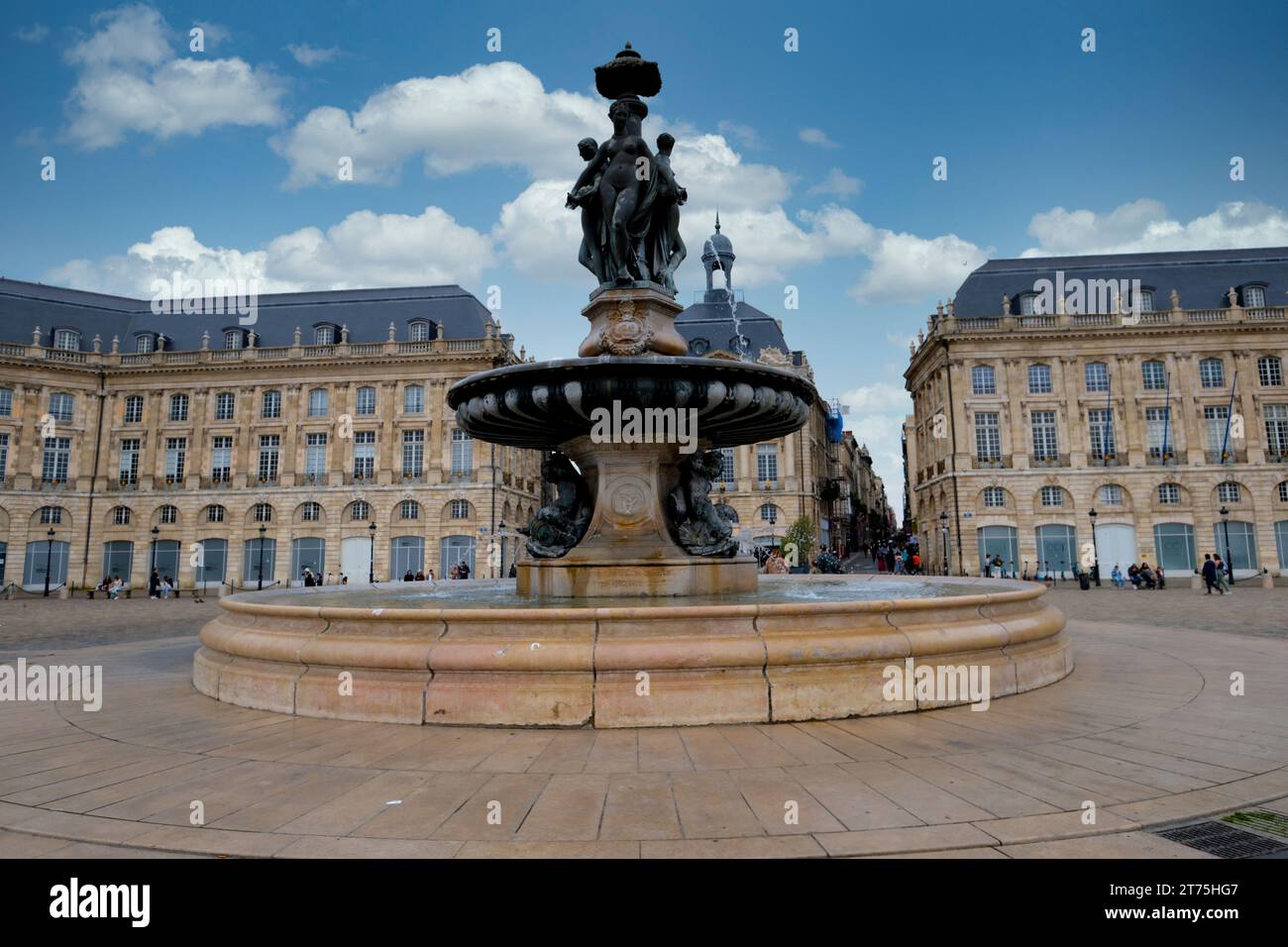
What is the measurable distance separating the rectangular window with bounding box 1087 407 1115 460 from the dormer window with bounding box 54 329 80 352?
62.1 metres

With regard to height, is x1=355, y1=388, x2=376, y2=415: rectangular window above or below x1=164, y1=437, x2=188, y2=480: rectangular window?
above

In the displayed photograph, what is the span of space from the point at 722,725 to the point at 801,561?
132ft

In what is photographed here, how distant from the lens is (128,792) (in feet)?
12.4

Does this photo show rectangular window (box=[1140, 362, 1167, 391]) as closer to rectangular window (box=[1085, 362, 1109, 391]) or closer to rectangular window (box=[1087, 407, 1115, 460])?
rectangular window (box=[1085, 362, 1109, 391])

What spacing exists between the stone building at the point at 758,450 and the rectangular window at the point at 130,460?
35133mm

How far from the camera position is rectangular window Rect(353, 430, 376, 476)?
1829 inches

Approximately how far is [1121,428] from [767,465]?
2033 centimetres

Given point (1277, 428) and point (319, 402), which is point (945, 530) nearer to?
point (1277, 428)

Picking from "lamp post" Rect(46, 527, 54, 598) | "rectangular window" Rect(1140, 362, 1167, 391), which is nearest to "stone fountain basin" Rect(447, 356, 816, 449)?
"rectangular window" Rect(1140, 362, 1167, 391)

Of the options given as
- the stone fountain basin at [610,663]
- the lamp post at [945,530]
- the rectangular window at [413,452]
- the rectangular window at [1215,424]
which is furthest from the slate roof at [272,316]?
the stone fountain basin at [610,663]

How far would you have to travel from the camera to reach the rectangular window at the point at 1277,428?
4284cm

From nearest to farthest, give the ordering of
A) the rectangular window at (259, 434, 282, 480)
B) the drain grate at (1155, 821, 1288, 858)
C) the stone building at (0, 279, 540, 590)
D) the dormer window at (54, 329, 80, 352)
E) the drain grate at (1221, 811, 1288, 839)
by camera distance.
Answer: the drain grate at (1155, 821, 1288, 858)
the drain grate at (1221, 811, 1288, 839)
the stone building at (0, 279, 540, 590)
the rectangular window at (259, 434, 282, 480)
the dormer window at (54, 329, 80, 352)

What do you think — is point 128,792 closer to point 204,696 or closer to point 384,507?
point 204,696

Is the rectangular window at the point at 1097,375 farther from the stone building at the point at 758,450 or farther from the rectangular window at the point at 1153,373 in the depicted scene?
the stone building at the point at 758,450
